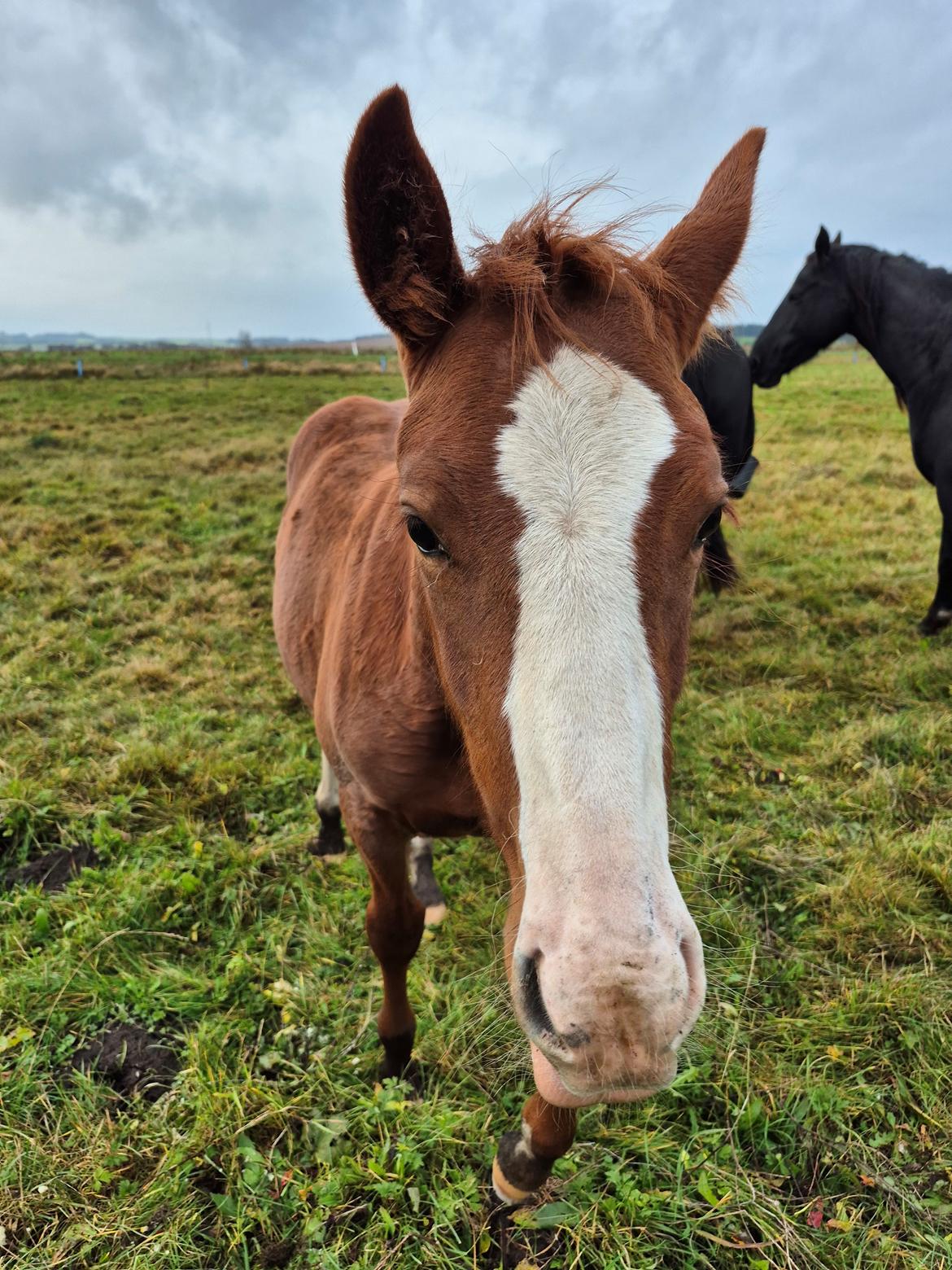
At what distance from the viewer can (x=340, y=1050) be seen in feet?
8.41

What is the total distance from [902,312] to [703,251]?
5292mm

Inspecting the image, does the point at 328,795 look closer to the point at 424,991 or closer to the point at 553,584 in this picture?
the point at 424,991

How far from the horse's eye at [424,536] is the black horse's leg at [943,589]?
17.7 ft

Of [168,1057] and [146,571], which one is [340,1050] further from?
[146,571]

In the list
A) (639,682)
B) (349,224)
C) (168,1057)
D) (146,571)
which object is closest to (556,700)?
(639,682)

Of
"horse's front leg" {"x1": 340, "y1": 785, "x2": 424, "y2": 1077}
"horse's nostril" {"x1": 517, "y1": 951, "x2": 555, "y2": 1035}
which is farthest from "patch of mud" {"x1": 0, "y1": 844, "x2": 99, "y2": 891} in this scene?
"horse's nostril" {"x1": 517, "y1": 951, "x2": 555, "y2": 1035}

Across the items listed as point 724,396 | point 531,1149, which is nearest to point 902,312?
point 724,396

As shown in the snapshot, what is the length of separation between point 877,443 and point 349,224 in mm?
13460

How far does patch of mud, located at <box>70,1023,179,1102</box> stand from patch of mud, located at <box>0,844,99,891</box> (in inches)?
38.2

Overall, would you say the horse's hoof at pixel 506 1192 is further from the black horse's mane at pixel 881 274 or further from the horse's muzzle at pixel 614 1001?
the black horse's mane at pixel 881 274

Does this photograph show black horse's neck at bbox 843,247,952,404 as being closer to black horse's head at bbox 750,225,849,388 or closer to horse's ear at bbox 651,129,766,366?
black horse's head at bbox 750,225,849,388

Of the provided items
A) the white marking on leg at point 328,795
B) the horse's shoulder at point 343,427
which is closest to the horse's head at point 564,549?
the white marking on leg at point 328,795

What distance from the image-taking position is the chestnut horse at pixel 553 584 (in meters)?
1.09

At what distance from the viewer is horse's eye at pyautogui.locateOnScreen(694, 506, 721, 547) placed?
4.92 ft
